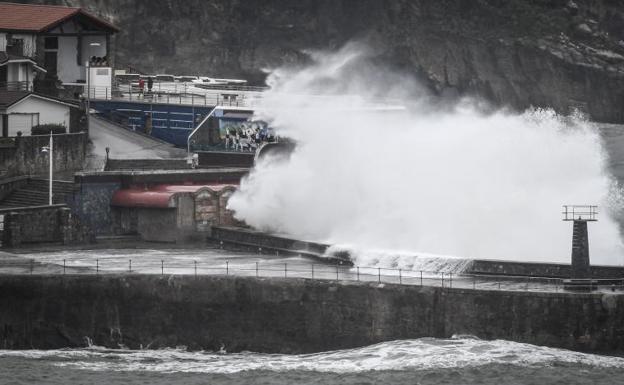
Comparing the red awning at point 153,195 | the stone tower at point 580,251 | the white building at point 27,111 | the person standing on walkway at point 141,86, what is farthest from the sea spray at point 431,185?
the white building at point 27,111

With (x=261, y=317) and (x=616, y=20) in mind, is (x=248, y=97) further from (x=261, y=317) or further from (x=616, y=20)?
(x=616, y=20)

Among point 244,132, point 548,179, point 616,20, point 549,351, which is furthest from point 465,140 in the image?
point 616,20

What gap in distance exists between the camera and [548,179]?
7425 cm

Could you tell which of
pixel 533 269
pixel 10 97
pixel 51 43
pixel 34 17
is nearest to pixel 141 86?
pixel 51 43

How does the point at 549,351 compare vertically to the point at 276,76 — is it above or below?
below

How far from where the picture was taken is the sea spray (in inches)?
2795

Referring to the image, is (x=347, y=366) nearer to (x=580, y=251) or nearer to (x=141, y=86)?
(x=580, y=251)

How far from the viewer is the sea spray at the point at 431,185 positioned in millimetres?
71000

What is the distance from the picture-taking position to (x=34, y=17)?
86.6 meters

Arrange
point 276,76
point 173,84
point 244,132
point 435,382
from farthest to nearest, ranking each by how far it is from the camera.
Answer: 1. point 276,76
2. point 173,84
3. point 244,132
4. point 435,382

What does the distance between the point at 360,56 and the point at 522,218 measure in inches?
1954

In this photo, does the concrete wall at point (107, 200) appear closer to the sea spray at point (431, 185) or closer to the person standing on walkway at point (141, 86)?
the sea spray at point (431, 185)

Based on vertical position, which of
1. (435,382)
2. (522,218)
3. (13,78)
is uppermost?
(13,78)

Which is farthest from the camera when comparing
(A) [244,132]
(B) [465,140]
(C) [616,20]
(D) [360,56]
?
(C) [616,20]
